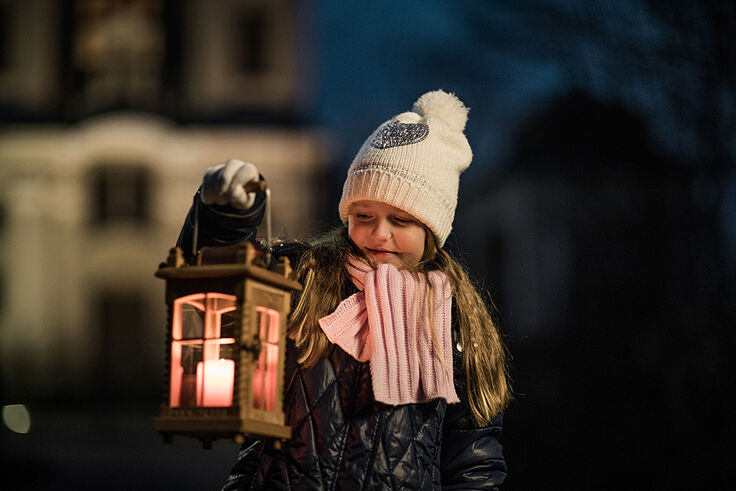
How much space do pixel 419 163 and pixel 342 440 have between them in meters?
0.84

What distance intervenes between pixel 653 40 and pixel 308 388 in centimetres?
398

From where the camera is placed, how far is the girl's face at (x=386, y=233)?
3018 mm

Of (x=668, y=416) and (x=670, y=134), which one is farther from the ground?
(x=670, y=134)

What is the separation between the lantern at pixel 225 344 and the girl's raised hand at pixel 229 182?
12cm

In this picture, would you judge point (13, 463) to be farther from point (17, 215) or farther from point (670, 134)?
point (17, 215)

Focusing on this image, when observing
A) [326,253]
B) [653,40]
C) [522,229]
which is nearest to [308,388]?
[326,253]

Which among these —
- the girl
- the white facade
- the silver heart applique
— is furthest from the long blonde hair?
the white facade

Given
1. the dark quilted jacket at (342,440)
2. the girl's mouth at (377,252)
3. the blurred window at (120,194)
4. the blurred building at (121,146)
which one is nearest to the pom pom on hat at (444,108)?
the girl's mouth at (377,252)

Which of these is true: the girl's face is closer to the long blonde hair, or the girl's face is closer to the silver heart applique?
the long blonde hair

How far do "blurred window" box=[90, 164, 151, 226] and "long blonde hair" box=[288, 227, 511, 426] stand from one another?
25748 millimetres

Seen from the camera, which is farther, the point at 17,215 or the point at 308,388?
the point at 17,215

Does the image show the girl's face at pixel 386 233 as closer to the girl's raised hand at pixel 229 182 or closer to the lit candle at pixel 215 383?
the girl's raised hand at pixel 229 182

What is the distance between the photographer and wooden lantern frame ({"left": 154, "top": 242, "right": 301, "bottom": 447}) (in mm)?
2266

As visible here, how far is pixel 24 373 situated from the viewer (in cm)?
2536
